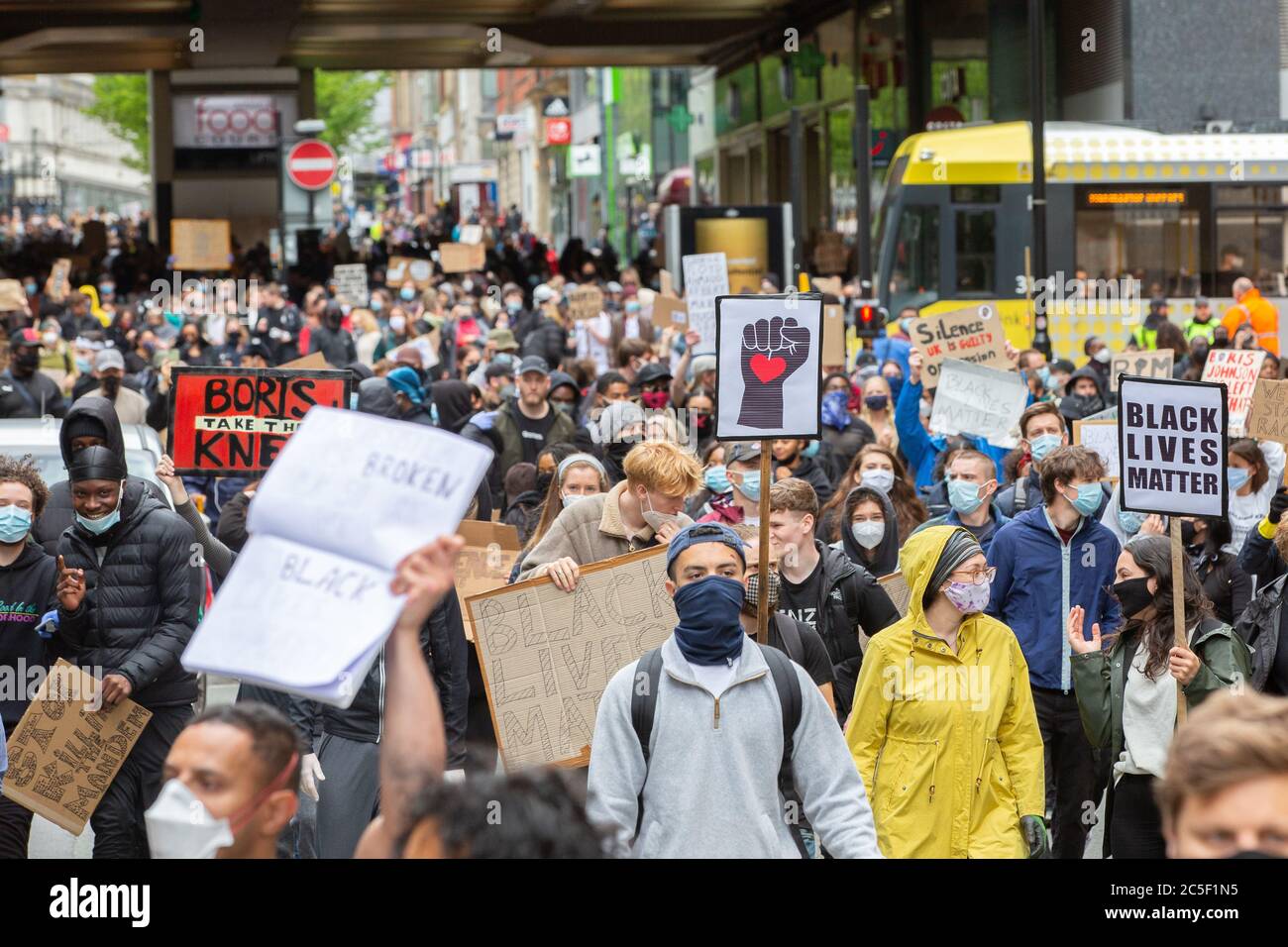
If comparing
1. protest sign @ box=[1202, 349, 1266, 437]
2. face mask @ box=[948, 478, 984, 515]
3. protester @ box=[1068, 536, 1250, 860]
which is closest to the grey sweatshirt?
protester @ box=[1068, 536, 1250, 860]

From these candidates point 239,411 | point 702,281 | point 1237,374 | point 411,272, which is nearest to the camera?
point 239,411

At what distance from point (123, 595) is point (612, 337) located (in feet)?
50.7

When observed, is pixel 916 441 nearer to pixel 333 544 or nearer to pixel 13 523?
pixel 13 523

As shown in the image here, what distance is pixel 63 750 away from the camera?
696cm

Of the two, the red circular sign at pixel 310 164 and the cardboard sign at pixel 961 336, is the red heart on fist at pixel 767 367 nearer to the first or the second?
the cardboard sign at pixel 961 336

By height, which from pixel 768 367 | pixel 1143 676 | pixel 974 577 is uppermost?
pixel 768 367

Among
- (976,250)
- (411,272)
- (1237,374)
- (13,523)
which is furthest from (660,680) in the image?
(411,272)

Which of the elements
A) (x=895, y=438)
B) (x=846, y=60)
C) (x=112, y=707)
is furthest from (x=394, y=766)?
(x=846, y=60)

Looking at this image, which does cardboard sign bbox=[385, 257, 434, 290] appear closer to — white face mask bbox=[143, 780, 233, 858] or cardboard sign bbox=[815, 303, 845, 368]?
cardboard sign bbox=[815, 303, 845, 368]

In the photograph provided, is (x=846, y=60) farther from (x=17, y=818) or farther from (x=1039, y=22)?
(x=17, y=818)

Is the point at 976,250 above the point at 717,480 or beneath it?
above

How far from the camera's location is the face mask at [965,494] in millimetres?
8812

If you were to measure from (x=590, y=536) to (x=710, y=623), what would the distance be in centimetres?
236
